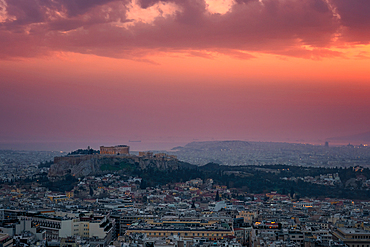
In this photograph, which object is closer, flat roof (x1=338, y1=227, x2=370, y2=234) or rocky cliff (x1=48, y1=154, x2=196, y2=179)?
flat roof (x1=338, y1=227, x2=370, y2=234)

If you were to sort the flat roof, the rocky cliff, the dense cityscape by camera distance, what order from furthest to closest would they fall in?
1. the rocky cliff
2. the flat roof
3. the dense cityscape

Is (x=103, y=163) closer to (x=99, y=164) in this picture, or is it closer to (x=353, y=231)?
(x=99, y=164)

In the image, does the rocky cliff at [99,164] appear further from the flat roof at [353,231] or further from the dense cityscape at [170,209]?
the flat roof at [353,231]

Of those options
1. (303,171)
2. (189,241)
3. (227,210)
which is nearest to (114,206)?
(227,210)

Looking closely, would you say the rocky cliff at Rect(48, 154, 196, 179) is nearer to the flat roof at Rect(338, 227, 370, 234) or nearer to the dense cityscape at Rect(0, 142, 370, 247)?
the dense cityscape at Rect(0, 142, 370, 247)

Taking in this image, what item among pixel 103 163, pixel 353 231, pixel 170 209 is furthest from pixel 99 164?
pixel 353 231

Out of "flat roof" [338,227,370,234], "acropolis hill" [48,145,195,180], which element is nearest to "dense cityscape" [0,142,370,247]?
"flat roof" [338,227,370,234]

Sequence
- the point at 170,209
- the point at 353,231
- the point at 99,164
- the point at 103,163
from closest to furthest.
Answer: the point at 353,231
the point at 170,209
the point at 99,164
the point at 103,163

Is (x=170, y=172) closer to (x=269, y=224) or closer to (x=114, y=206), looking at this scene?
(x=114, y=206)

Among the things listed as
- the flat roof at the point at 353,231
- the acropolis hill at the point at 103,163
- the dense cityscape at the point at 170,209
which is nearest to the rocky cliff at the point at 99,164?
the acropolis hill at the point at 103,163
